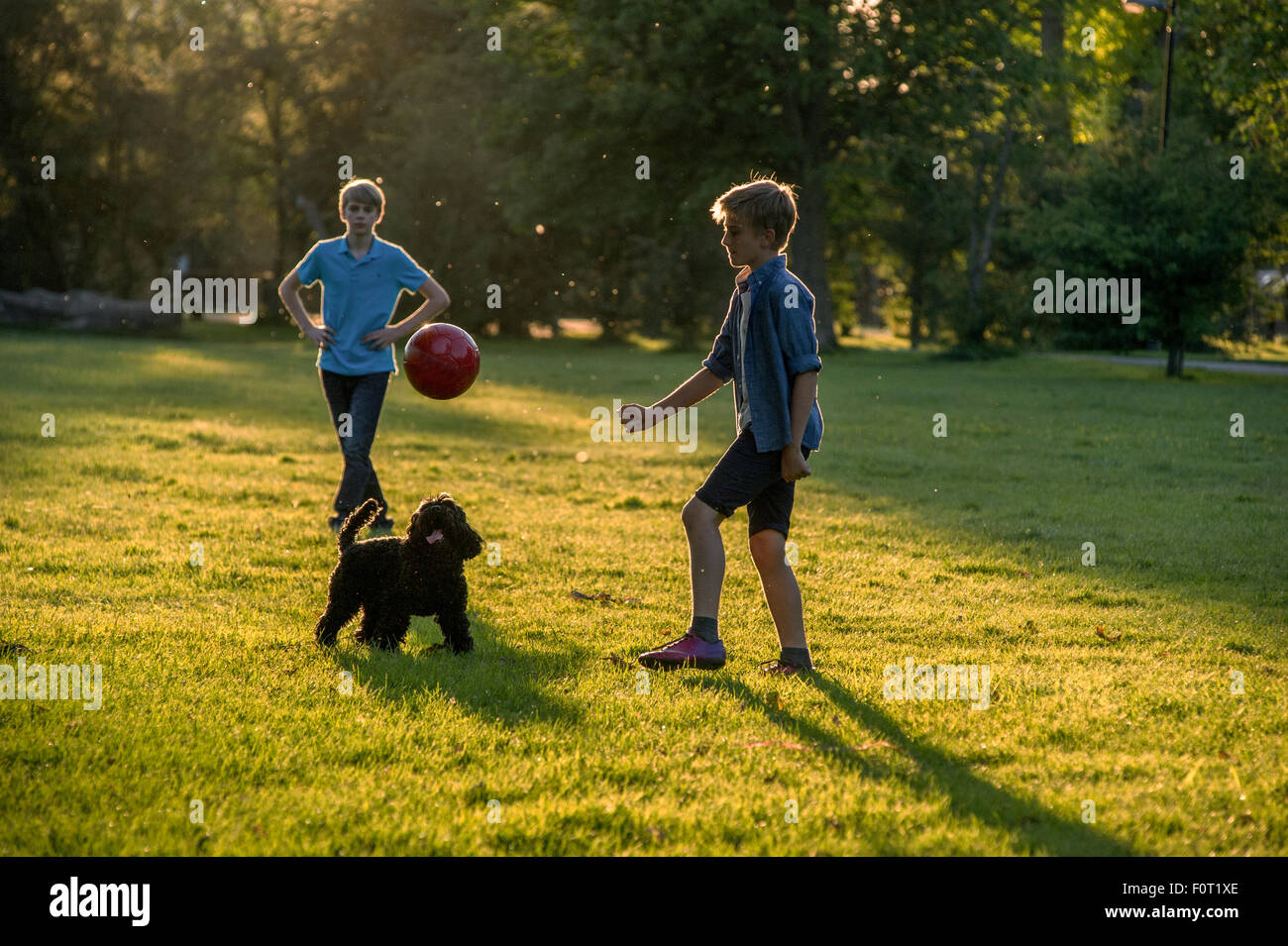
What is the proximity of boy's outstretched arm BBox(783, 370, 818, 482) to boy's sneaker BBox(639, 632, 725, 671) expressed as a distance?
917mm

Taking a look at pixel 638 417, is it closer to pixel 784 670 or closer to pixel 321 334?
pixel 784 670

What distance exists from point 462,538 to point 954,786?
2.48 metres

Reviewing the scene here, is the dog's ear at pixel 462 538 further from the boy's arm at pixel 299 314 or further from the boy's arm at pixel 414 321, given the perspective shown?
the boy's arm at pixel 299 314

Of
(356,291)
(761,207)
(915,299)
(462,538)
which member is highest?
(915,299)

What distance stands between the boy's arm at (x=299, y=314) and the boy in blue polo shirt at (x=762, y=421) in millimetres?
3324

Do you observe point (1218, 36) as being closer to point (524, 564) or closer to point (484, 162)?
point (484, 162)

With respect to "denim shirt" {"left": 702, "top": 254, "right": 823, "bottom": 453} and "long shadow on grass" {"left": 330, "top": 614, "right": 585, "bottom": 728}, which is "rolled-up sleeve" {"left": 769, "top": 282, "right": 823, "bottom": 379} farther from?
"long shadow on grass" {"left": 330, "top": 614, "right": 585, "bottom": 728}

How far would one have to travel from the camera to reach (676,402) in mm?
5625

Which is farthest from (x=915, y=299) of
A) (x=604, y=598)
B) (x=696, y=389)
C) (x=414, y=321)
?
(x=696, y=389)

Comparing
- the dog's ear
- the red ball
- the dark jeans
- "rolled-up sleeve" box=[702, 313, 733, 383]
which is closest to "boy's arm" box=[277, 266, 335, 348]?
the dark jeans

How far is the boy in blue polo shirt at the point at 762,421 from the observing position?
17.0 ft

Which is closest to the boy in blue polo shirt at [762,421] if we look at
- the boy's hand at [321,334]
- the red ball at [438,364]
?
the red ball at [438,364]

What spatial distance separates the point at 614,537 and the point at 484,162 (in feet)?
106

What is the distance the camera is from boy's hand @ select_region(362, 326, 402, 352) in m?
7.94
